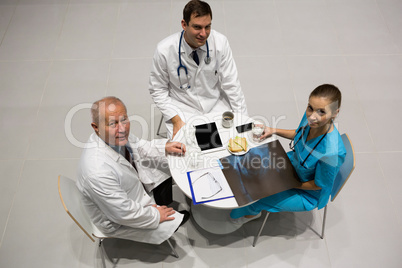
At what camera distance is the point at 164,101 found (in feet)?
7.77

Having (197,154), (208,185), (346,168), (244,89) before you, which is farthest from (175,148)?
(244,89)

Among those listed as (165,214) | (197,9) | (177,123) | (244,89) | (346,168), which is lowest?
(165,214)

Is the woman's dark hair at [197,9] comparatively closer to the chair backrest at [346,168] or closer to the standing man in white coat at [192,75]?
the standing man in white coat at [192,75]

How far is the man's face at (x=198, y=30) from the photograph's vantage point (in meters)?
2.00

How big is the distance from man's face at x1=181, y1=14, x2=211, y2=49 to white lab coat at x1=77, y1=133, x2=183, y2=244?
0.73 meters

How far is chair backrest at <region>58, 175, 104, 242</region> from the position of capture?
1656 millimetres

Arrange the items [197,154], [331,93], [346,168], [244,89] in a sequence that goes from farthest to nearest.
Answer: [244,89] → [197,154] → [346,168] → [331,93]

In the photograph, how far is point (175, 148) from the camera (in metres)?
1.97

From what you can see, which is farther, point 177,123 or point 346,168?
point 177,123

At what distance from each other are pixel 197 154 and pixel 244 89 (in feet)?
4.95

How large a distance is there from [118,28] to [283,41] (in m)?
1.98

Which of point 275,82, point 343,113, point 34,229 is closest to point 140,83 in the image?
point 275,82

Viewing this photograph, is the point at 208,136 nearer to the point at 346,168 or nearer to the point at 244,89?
the point at 346,168

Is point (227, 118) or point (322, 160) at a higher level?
point (227, 118)
